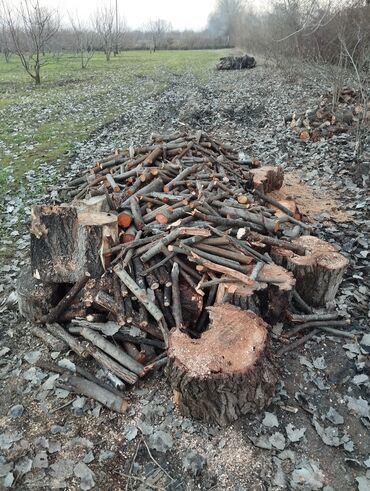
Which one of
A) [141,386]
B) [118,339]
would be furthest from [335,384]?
[118,339]

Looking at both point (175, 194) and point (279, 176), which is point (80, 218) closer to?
point (175, 194)

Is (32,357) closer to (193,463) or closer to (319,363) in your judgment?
(193,463)

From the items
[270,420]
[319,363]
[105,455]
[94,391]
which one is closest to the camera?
[105,455]

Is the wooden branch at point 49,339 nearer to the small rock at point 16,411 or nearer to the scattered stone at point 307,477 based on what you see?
the small rock at point 16,411

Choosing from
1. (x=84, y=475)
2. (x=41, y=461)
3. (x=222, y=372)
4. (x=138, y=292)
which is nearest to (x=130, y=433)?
(x=84, y=475)

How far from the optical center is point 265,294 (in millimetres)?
4438

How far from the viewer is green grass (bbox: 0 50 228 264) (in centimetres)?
1015

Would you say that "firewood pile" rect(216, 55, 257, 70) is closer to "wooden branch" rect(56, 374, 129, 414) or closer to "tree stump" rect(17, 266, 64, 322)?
"tree stump" rect(17, 266, 64, 322)

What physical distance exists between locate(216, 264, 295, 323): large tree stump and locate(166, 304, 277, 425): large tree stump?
441mm

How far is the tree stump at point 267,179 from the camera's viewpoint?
7.59 m

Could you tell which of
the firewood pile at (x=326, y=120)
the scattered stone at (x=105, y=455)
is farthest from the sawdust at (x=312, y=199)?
the scattered stone at (x=105, y=455)

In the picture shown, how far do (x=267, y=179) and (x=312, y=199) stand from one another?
3.64 feet

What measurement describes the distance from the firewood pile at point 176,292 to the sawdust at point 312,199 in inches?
80.5

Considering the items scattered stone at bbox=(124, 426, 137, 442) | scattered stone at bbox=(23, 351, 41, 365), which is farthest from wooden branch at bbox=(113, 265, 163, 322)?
scattered stone at bbox=(23, 351, 41, 365)
